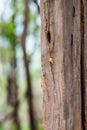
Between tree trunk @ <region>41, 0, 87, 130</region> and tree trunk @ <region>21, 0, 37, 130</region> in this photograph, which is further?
tree trunk @ <region>21, 0, 37, 130</region>

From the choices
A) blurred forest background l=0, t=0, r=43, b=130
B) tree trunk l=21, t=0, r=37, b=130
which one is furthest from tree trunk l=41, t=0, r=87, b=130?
tree trunk l=21, t=0, r=37, b=130

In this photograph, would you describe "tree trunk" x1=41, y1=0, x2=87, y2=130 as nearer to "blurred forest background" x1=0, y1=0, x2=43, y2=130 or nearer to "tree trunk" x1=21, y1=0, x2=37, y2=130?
"blurred forest background" x1=0, y1=0, x2=43, y2=130

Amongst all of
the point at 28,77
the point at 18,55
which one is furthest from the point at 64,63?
the point at 18,55

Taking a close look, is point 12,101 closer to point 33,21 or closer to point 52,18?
point 33,21

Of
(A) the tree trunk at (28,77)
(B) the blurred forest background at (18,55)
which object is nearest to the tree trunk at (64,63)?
(B) the blurred forest background at (18,55)
